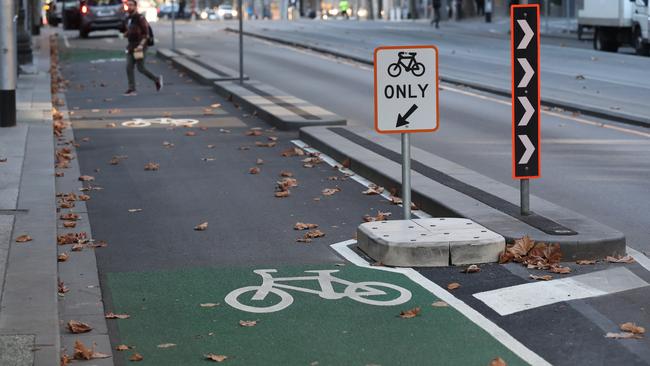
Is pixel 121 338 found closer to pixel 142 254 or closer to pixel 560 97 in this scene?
pixel 142 254

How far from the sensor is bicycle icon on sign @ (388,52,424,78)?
33.4 feet

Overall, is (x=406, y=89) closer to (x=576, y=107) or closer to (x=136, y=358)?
(x=136, y=358)

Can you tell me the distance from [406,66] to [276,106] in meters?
11.7

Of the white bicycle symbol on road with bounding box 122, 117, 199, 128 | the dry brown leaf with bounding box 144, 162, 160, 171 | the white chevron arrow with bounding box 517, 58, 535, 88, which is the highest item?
the white chevron arrow with bounding box 517, 58, 535, 88

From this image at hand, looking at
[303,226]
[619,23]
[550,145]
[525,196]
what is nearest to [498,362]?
[525,196]

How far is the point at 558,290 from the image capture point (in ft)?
28.1

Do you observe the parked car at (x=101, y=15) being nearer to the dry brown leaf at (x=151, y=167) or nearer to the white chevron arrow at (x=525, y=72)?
the dry brown leaf at (x=151, y=167)

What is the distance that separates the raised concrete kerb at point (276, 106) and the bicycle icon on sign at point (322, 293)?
10.2m

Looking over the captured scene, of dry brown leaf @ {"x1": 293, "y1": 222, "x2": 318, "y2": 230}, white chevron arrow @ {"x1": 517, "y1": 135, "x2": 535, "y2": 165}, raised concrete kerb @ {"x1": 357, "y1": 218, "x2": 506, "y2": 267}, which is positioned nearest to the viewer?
raised concrete kerb @ {"x1": 357, "y1": 218, "x2": 506, "y2": 267}

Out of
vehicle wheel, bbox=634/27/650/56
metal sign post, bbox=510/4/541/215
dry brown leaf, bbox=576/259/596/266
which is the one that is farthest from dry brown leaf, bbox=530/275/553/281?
vehicle wheel, bbox=634/27/650/56

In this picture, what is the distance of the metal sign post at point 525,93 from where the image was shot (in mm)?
10312

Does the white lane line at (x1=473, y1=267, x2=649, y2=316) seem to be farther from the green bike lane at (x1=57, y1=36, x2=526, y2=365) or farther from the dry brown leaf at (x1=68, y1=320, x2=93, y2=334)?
the dry brown leaf at (x1=68, y1=320, x2=93, y2=334)

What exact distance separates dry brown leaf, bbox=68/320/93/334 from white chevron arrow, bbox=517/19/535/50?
4.22 metres

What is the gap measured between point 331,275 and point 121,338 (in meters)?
1.99
